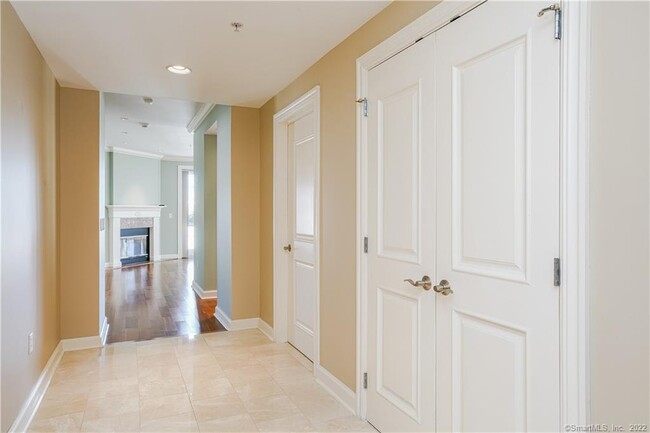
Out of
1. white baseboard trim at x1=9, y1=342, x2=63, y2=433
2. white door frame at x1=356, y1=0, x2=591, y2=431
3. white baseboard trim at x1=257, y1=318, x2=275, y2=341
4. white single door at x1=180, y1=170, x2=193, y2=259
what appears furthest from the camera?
white single door at x1=180, y1=170, x2=193, y2=259

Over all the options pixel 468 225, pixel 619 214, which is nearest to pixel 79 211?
pixel 468 225

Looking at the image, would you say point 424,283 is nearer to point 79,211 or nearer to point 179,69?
point 179,69

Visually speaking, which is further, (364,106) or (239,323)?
(239,323)

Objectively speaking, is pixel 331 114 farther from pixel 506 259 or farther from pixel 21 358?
pixel 21 358

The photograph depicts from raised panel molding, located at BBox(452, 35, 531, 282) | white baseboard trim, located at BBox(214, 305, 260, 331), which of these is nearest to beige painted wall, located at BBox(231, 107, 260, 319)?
white baseboard trim, located at BBox(214, 305, 260, 331)

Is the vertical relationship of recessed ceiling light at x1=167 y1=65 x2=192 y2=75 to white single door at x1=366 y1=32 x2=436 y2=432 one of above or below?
above

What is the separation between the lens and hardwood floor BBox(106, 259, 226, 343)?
432 centimetres

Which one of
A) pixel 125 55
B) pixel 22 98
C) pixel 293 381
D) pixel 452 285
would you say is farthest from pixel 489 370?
pixel 125 55

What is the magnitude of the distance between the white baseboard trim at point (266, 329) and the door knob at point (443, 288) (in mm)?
2531

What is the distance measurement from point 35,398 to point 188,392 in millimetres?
926

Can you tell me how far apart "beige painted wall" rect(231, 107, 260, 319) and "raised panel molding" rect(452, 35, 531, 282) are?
3004 millimetres

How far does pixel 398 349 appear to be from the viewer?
2123mm

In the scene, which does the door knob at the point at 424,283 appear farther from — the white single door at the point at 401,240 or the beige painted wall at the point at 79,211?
the beige painted wall at the point at 79,211

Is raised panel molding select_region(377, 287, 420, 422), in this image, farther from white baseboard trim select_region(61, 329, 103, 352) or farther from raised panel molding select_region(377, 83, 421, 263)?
white baseboard trim select_region(61, 329, 103, 352)
